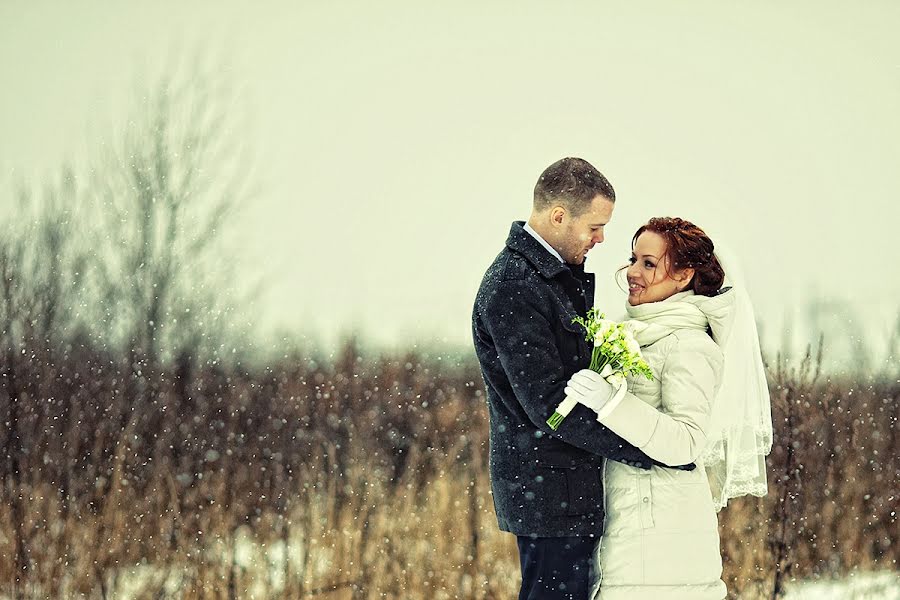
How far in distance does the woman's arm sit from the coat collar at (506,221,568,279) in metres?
0.32

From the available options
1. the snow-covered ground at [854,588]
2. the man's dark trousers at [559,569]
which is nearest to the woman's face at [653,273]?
the man's dark trousers at [559,569]

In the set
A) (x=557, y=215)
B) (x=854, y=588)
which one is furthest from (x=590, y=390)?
(x=854, y=588)

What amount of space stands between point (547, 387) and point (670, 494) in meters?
0.39

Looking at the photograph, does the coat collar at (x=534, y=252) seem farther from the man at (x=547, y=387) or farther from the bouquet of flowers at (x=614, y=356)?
the bouquet of flowers at (x=614, y=356)

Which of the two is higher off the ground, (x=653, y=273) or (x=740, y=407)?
(x=653, y=273)

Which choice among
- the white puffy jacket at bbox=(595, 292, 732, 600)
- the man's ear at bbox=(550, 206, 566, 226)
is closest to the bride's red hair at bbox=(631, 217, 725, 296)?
the white puffy jacket at bbox=(595, 292, 732, 600)

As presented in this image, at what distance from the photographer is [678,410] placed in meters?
2.11

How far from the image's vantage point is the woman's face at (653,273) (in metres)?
2.28

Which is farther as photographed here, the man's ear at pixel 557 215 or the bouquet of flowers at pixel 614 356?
the man's ear at pixel 557 215

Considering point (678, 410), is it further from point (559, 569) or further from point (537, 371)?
point (559, 569)

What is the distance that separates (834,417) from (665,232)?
8.92 feet

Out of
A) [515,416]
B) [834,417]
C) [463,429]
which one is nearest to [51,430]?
[463,429]

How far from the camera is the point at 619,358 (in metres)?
2.04

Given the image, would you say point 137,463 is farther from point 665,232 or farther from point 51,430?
point 665,232
